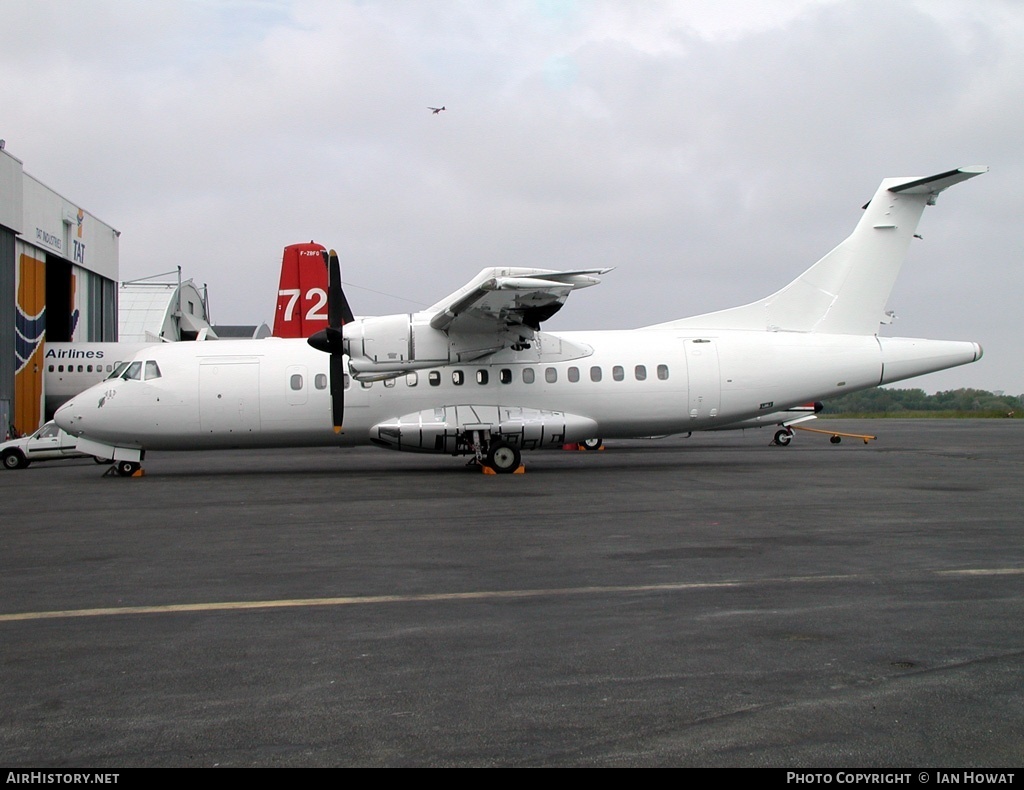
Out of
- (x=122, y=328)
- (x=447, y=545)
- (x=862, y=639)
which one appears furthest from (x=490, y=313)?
(x=122, y=328)

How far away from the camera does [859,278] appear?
67.9ft

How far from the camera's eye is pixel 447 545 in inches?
379

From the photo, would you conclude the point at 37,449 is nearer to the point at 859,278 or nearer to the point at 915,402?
the point at 859,278

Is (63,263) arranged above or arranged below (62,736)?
above

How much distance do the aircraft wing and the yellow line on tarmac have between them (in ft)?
31.3

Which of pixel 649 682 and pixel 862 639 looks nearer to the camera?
pixel 649 682

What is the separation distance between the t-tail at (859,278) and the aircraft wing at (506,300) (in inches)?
242

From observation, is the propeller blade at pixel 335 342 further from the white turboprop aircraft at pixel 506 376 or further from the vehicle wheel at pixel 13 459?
the vehicle wheel at pixel 13 459

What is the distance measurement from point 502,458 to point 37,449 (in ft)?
48.1

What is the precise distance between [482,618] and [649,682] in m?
1.80

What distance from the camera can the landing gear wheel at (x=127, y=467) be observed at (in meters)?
19.7

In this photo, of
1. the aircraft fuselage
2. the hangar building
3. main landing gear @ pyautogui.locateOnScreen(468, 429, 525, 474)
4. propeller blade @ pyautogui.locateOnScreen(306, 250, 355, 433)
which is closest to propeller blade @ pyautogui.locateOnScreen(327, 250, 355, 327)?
propeller blade @ pyautogui.locateOnScreen(306, 250, 355, 433)
